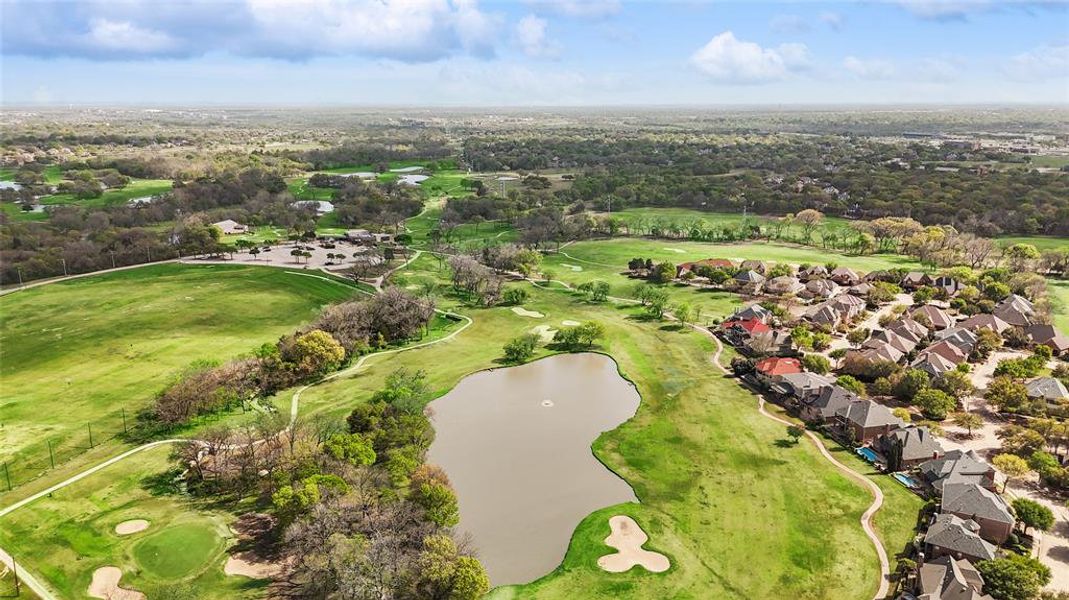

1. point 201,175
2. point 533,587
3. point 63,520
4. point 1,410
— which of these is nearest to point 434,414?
point 533,587

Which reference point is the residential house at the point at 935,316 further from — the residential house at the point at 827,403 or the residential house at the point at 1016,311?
the residential house at the point at 827,403

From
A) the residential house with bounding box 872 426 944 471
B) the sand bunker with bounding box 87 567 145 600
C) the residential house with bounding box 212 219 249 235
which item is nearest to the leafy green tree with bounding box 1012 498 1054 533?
the residential house with bounding box 872 426 944 471

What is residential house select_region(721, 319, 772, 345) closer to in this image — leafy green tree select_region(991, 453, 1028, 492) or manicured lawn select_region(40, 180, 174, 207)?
leafy green tree select_region(991, 453, 1028, 492)

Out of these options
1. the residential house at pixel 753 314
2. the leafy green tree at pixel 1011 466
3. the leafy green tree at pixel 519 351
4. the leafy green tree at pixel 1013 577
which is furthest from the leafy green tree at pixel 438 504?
the residential house at pixel 753 314

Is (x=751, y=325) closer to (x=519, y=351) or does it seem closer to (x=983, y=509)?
(x=519, y=351)

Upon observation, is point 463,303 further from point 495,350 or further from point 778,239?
point 778,239

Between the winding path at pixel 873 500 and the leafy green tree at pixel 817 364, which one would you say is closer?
the winding path at pixel 873 500
